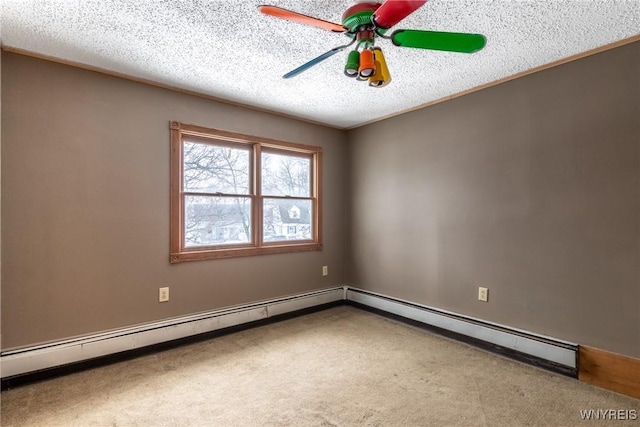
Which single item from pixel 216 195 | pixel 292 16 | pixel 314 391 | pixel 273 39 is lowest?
pixel 314 391

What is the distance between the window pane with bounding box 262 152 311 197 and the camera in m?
3.67

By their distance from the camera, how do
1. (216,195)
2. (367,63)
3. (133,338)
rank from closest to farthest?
(367,63) → (133,338) → (216,195)

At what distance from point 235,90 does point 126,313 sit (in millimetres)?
2213

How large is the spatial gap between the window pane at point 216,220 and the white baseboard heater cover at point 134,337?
72 centimetres

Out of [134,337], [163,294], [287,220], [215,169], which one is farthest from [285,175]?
[134,337]

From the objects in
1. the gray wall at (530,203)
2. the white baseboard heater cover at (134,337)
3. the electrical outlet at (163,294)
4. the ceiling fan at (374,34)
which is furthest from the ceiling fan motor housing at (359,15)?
the white baseboard heater cover at (134,337)

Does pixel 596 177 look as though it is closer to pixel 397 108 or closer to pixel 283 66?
pixel 397 108

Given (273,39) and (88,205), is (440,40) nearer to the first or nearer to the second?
(273,39)

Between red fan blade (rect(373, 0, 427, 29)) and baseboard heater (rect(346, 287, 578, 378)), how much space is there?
2585 millimetres

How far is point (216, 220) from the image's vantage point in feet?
10.7

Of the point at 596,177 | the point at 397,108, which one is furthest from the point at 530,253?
the point at 397,108

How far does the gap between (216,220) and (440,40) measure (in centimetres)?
258

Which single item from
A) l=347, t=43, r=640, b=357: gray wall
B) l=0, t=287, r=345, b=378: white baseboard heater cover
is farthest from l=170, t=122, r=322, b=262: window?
l=347, t=43, r=640, b=357: gray wall

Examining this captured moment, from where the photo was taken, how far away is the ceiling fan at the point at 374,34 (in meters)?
1.40
